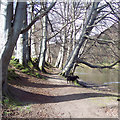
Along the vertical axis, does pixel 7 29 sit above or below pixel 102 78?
above

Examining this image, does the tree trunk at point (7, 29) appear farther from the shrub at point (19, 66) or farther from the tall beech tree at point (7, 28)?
the shrub at point (19, 66)

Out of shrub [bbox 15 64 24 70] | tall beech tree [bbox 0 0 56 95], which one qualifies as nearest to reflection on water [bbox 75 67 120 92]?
shrub [bbox 15 64 24 70]

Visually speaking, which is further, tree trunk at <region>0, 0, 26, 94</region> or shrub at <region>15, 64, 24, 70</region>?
shrub at <region>15, 64, 24, 70</region>

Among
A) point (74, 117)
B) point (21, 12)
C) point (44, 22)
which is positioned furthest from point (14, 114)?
point (44, 22)

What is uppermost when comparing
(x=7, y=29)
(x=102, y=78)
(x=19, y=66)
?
(x=7, y=29)

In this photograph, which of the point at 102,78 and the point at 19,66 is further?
the point at 102,78

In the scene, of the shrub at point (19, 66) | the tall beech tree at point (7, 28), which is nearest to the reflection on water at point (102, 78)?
the shrub at point (19, 66)

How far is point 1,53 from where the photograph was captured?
15.7 feet

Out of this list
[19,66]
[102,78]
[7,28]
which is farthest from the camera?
[102,78]

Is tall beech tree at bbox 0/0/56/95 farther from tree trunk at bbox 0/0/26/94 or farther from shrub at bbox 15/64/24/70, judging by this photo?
shrub at bbox 15/64/24/70

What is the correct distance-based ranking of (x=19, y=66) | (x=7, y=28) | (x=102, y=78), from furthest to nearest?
(x=102, y=78), (x=19, y=66), (x=7, y=28)

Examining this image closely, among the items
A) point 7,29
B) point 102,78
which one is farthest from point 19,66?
point 102,78

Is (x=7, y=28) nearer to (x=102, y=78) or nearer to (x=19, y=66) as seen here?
(x=19, y=66)

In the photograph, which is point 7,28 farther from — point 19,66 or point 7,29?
point 19,66
